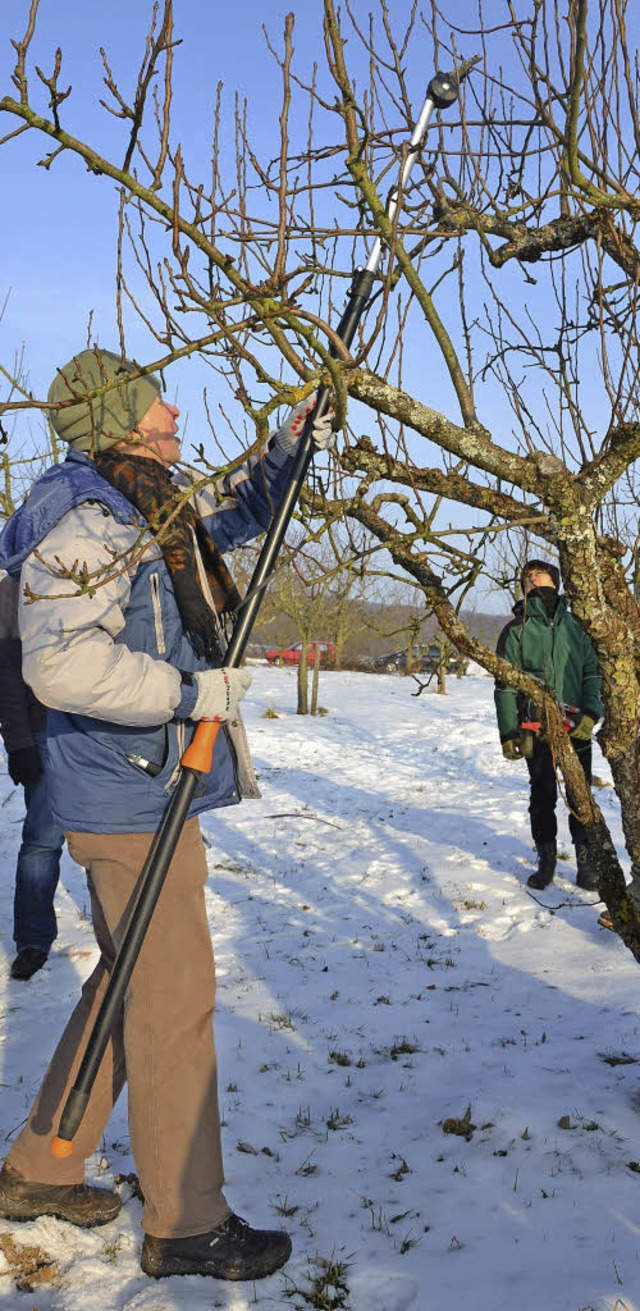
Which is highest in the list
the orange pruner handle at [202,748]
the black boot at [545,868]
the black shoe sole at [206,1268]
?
the orange pruner handle at [202,748]

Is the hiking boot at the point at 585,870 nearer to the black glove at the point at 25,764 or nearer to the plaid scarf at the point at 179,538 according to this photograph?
the black glove at the point at 25,764

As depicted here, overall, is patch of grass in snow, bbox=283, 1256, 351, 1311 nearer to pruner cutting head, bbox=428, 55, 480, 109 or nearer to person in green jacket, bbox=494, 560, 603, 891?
pruner cutting head, bbox=428, 55, 480, 109

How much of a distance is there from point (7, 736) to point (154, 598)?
216 cm

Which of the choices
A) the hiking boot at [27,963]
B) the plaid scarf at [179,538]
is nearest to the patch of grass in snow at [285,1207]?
the plaid scarf at [179,538]

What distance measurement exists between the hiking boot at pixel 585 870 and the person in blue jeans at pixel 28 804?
10.6 ft

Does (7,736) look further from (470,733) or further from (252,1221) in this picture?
(470,733)

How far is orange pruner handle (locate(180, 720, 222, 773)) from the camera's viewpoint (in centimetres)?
228

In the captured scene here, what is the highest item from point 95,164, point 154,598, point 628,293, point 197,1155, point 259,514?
point 628,293

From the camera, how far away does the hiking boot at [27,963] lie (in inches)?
170

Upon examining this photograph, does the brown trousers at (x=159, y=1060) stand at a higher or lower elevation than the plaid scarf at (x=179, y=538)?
lower

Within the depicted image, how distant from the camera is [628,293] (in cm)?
286

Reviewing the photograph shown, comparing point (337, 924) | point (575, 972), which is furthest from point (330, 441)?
point (337, 924)

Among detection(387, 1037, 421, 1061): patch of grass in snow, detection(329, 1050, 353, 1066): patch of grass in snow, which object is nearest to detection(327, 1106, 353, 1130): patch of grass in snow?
detection(329, 1050, 353, 1066): patch of grass in snow

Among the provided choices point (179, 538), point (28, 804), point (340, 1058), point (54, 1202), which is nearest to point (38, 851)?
point (28, 804)
